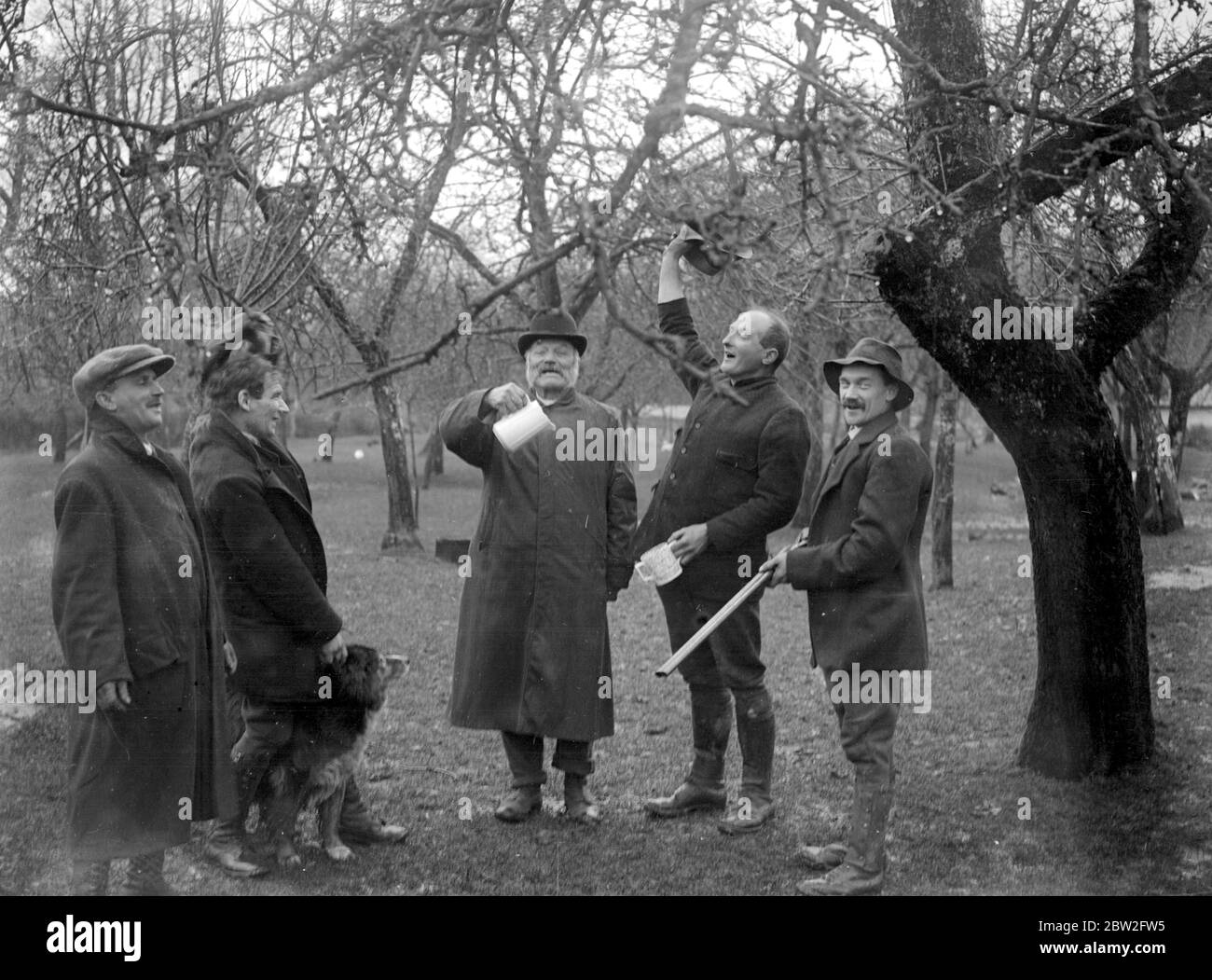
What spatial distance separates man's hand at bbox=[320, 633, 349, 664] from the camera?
13.5 ft

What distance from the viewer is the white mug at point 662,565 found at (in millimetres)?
4508

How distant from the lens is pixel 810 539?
430 cm

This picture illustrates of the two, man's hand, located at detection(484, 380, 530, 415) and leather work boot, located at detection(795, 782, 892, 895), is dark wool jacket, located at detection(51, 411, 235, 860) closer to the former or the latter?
man's hand, located at detection(484, 380, 530, 415)

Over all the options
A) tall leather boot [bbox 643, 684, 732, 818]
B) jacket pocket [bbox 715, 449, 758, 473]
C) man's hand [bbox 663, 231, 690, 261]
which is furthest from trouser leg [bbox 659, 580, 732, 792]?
man's hand [bbox 663, 231, 690, 261]

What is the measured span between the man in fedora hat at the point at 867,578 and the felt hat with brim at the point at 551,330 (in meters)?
1.00

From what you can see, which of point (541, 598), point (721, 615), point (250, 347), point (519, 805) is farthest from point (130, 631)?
point (721, 615)

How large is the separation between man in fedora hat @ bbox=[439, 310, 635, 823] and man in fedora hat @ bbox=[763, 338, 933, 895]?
78cm

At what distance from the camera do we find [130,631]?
12.0 feet

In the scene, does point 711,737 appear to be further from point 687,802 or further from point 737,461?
point 737,461

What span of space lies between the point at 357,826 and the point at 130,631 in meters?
1.16

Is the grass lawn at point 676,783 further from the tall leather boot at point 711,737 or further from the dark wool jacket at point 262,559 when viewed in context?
the dark wool jacket at point 262,559
